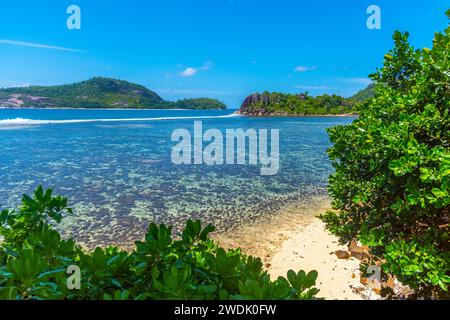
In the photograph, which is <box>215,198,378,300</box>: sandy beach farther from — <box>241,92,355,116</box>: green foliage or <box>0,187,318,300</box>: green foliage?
<box>241,92,355,116</box>: green foliage

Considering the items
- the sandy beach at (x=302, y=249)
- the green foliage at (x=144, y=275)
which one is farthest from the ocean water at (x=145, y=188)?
the green foliage at (x=144, y=275)

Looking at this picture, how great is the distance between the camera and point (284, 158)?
101 ft

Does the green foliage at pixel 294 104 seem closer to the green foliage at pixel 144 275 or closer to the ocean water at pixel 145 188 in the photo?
the ocean water at pixel 145 188

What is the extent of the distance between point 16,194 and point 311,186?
18.8 meters

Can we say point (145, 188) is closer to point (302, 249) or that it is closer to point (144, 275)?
point (302, 249)

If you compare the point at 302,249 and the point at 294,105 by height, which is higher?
the point at 294,105

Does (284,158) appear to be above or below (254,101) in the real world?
below

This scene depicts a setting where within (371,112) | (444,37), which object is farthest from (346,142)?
(444,37)

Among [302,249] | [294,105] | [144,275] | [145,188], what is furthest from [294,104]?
[144,275]

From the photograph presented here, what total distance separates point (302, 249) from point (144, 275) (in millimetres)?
10118

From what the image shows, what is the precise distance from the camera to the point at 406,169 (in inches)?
139

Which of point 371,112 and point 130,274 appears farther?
point 371,112

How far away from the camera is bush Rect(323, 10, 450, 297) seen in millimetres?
3588
